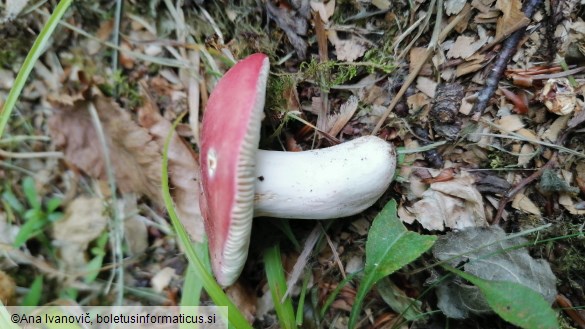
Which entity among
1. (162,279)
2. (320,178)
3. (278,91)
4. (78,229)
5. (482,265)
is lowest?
(162,279)

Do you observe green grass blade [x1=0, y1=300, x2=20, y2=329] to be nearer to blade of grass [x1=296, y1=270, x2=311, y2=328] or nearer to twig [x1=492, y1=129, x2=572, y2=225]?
blade of grass [x1=296, y1=270, x2=311, y2=328]

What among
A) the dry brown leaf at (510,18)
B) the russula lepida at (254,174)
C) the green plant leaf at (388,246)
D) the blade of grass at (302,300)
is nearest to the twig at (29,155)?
the russula lepida at (254,174)

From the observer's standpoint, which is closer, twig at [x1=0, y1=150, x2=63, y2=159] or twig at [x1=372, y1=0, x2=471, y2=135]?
twig at [x1=372, y1=0, x2=471, y2=135]

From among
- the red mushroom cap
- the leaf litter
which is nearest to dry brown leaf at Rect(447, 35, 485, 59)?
the leaf litter

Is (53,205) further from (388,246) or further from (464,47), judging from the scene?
(464,47)

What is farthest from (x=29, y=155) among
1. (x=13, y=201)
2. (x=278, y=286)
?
(x=278, y=286)

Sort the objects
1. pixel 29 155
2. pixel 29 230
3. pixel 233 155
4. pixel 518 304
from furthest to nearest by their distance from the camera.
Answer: pixel 29 155, pixel 29 230, pixel 518 304, pixel 233 155

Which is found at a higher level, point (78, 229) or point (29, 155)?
point (29, 155)

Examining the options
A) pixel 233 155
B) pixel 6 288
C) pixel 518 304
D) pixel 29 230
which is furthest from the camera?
pixel 29 230

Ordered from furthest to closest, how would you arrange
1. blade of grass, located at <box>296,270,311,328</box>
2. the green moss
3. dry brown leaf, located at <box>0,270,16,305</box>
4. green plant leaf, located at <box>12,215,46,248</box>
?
green plant leaf, located at <box>12,215,46,248</box>
dry brown leaf, located at <box>0,270,16,305</box>
the green moss
blade of grass, located at <box>296,270,311,328</box>
